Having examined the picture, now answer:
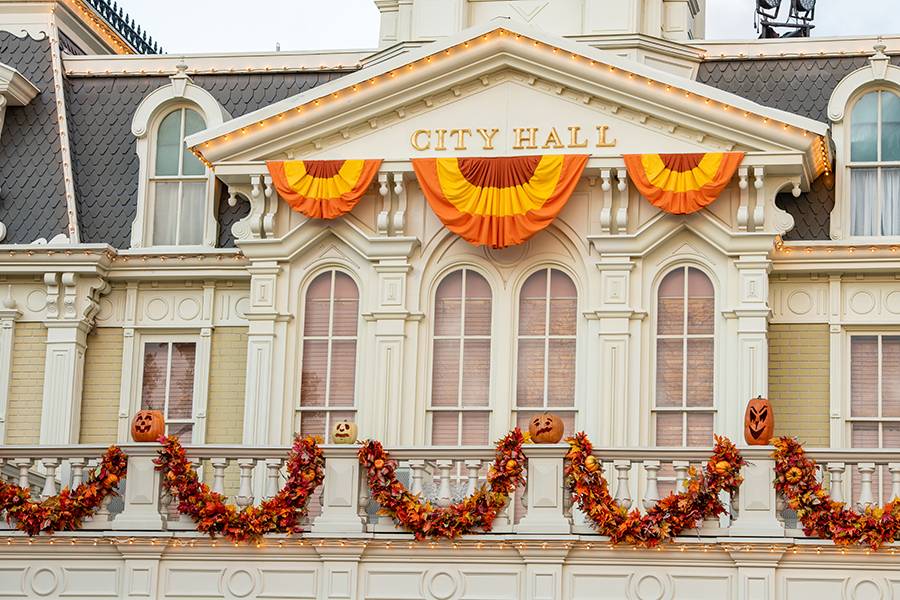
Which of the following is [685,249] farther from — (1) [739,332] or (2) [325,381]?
(2) [325,381]

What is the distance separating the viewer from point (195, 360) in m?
22.0

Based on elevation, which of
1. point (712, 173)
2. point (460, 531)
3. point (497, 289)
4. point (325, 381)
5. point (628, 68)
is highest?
point (628, 68)

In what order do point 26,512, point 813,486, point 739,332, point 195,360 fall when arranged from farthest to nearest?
point 195,360
point 739,332
point 26,512
point 813,486

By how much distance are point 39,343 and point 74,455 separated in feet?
12.5

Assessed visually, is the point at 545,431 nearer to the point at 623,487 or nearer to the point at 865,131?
the point at 623,487

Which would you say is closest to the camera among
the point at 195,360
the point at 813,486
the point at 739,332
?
the point at 813,486

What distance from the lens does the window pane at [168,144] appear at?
22.7 m

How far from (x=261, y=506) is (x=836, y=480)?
666 cm

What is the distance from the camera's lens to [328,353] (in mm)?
20766

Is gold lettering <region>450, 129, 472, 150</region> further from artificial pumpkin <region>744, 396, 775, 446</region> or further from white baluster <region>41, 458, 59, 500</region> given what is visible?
white baluster <region>41, 458, 59, 500</region>

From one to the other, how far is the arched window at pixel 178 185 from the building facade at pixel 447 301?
0.12 feet

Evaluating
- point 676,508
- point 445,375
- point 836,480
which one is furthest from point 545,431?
point 836,480

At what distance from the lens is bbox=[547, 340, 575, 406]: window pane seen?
20.2m

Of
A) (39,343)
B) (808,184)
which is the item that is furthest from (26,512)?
(808,184)
